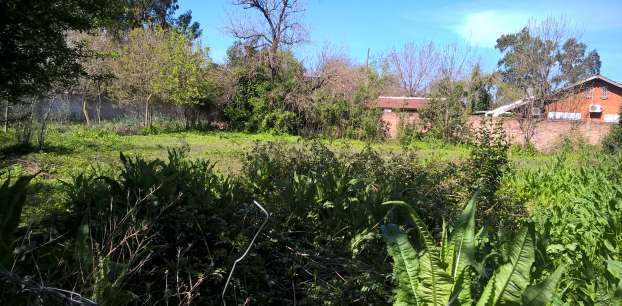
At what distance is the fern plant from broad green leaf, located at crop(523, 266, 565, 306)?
0.56 ft

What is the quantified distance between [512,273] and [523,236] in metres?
0.18

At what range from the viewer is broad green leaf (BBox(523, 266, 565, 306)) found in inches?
76.0

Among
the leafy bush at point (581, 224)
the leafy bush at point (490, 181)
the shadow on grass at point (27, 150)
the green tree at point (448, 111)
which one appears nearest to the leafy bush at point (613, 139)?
the green tree at point (448, 111)

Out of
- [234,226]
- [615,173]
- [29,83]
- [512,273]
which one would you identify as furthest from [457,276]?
[615,173]

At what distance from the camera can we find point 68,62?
16.8ft

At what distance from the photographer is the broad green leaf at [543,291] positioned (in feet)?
6.33

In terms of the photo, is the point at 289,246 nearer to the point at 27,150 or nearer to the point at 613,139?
the point at 27,150

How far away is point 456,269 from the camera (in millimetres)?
2281

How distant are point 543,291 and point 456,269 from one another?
0.43 m

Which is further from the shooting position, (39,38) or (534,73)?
(534,73)

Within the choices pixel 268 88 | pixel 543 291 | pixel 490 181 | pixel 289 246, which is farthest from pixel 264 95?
pixel 543 291

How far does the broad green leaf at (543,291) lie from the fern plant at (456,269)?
0.17m

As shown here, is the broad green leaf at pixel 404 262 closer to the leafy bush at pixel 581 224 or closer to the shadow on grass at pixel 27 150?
the leafy bush at pixel 581 224

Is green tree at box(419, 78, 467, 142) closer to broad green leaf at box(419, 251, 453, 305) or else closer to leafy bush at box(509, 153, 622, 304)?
leafy bush at box(509, 153, 622, 304)
